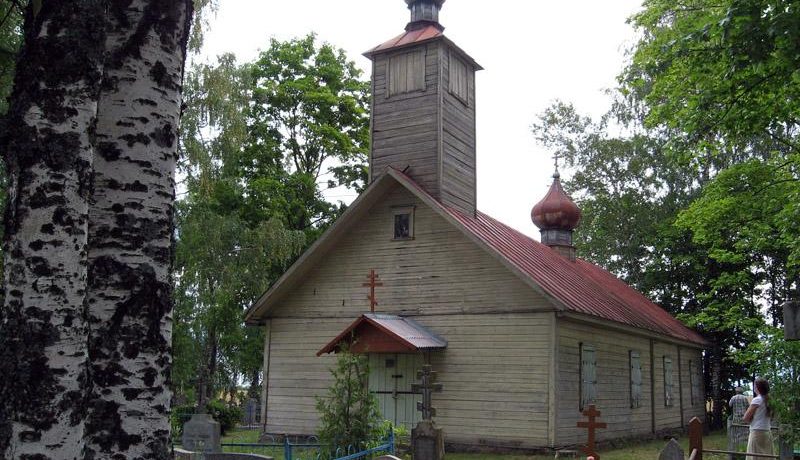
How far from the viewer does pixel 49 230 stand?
2.95m

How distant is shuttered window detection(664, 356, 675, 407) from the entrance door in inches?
364

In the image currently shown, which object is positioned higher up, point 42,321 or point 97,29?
point 97,29

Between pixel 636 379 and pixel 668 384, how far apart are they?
3.20 meters

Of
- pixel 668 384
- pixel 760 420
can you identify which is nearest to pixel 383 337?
pixel 760 420

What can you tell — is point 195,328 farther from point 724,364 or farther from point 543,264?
point 724,364

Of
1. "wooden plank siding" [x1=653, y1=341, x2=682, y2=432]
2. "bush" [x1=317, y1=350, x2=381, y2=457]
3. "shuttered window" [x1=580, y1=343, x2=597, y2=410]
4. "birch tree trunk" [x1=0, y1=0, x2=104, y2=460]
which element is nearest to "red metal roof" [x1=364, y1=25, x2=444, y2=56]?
"shuttered window" [x1=580, y1=343, x2=597, y2=410]

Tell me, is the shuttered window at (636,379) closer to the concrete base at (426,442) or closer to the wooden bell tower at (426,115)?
the wooden bell tower at (426,115)

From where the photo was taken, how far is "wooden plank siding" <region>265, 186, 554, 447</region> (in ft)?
51.5

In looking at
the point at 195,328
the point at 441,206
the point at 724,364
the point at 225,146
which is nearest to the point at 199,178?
the point at 225,146

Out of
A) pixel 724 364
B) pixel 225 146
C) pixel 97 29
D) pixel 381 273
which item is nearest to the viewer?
pixel 97 29

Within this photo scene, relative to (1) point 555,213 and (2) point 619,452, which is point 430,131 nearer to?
(2) point 619,452

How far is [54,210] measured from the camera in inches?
117

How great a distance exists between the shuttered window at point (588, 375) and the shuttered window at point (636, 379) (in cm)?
281

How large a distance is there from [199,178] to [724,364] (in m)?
20.0
